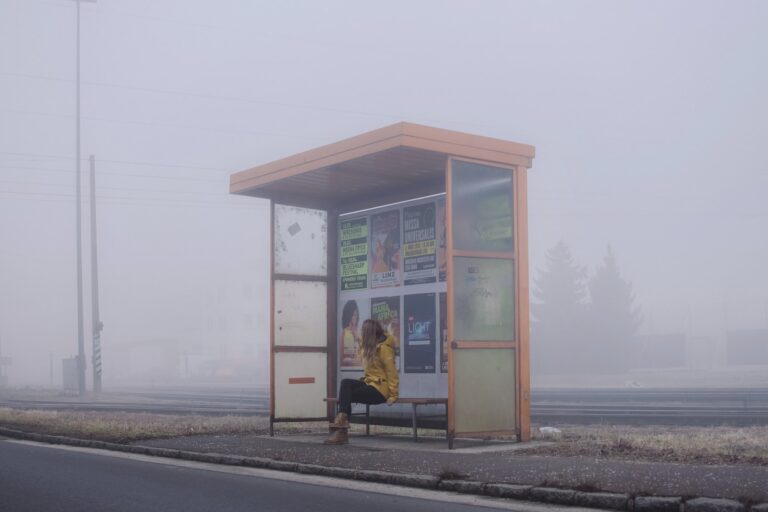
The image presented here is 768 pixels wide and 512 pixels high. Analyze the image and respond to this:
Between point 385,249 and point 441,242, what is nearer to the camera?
point 441,242

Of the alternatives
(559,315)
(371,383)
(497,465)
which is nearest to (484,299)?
(371,383)

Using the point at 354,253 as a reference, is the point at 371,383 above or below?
below

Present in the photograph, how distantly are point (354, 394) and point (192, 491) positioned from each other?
443cm

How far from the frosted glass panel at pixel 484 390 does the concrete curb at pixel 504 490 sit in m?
2.71

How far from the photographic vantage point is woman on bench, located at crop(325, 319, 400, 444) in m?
13.2

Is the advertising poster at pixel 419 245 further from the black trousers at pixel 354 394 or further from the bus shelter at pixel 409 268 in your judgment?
the black trousers at pixel 354 394

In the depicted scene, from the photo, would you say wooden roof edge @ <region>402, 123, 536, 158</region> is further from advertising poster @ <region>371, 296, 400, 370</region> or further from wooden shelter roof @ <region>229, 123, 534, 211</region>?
advertising poster @ <region>371, 296, 400, 370</region>

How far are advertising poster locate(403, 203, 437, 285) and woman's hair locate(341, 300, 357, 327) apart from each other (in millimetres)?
1283

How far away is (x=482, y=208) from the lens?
13.3 metres

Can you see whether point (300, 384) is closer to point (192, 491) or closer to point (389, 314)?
point (389, 314)

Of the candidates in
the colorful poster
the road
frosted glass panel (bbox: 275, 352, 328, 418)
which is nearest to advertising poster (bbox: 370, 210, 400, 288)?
the colorful poster

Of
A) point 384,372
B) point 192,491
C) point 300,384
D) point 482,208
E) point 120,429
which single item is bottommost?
point 120,429

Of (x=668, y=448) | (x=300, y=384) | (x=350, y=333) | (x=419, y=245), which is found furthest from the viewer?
(x=350, y=333)

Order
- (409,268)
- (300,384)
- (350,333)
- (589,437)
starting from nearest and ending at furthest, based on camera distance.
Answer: (589,437)
(409,268)
(300,384)
(350,333)
